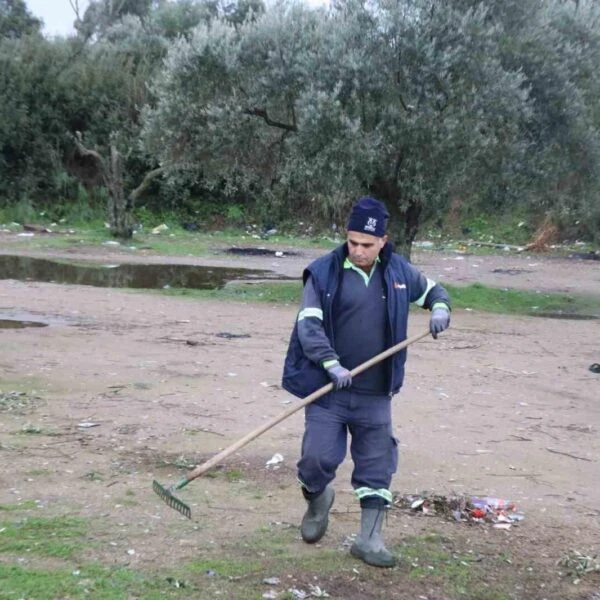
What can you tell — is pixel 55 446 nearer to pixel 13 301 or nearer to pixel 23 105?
pixel 13 301

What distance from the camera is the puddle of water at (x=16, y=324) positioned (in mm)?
10891

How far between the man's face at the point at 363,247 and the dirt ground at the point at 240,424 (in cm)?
141

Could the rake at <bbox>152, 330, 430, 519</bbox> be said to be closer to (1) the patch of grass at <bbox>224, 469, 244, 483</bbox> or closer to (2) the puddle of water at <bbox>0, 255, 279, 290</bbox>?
(1) the patch of grass at <bbox>224, 469, 244, 483</bbox>

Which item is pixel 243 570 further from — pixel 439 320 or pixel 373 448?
pixel 439 320

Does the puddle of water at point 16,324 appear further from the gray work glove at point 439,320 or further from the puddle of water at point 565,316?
the puddle of water at point 565,316

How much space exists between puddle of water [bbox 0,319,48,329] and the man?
23.8 ft

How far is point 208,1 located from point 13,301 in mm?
25262

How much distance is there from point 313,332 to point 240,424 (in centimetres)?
273

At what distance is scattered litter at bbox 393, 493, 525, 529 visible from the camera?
5.01 meters

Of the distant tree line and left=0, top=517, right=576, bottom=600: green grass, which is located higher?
the distant tree line

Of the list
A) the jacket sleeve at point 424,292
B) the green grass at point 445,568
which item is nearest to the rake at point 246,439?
the jacket sleeve at point 424,292

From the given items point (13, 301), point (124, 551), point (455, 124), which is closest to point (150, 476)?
point (124, 551)

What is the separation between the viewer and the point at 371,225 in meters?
4.36

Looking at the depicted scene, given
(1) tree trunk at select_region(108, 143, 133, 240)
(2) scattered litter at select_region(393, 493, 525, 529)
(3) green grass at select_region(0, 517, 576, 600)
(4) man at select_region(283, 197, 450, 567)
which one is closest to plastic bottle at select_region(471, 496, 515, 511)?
Answer: (2) scattered litter at select_region(393, 493, 525, 529)
